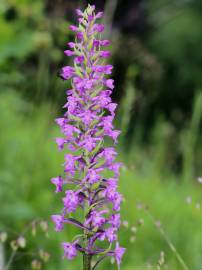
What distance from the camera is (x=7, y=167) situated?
15.4 feet

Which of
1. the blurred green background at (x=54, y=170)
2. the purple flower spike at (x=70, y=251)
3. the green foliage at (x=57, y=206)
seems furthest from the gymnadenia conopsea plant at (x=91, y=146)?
the green foliage at (x=57, y=206)

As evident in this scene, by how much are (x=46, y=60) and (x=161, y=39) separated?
1744cm

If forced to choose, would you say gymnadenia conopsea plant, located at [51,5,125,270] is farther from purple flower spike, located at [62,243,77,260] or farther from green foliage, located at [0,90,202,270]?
green foliage, located at [0,90,202,270]

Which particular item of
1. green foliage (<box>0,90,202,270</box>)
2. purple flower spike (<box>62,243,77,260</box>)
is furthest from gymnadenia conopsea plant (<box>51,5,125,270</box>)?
green foliage (<box>0,90,202,270</box>)

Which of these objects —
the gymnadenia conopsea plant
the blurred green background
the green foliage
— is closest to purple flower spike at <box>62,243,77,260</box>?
the gymnadenia conopsea plant

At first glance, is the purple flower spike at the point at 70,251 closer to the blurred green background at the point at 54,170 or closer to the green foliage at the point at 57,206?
the blurred green background at the point at 54,170

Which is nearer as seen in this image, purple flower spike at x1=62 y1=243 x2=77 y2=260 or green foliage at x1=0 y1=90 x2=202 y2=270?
purple flower spike at x1=62 y1=243 x2=77 y2=260

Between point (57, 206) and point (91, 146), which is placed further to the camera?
point (57, 206)

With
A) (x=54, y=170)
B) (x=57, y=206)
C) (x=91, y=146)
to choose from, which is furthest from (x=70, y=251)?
(x=54, y=170)

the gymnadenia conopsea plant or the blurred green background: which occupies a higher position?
the blurred green background

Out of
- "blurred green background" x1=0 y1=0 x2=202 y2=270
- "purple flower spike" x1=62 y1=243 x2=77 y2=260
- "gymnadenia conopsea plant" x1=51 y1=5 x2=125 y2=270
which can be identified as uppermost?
"blurred green background" x1=0 y1=0 x2=202 y2=270

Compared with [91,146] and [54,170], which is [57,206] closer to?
[54,170]

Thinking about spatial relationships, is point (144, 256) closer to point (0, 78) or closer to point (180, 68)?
point (0, 78)

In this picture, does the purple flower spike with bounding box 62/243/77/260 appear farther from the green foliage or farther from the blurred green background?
the green foliage
